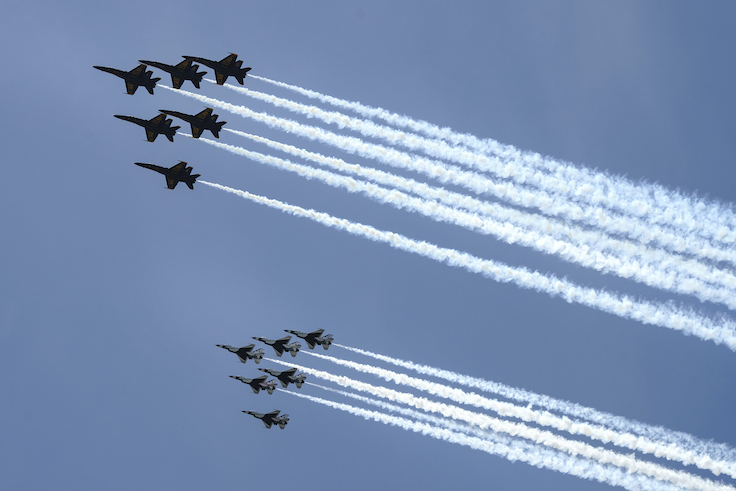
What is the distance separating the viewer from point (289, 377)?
76.8 m

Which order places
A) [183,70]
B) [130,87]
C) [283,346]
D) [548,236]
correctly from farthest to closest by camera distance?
[283,346]
[130,87]
[183,70]
[548,236]

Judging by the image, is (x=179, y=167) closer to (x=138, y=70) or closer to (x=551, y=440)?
(x=138, y=70)

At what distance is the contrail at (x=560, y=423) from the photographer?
56172mm

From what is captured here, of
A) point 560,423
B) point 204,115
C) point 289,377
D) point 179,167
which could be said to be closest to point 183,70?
point 204,115

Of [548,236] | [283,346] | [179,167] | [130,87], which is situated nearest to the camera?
[548,236]

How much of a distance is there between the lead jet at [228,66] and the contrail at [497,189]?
2.76m

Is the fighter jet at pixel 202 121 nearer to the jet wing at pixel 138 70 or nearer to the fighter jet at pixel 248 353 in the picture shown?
the jet wing at pixel 138 70

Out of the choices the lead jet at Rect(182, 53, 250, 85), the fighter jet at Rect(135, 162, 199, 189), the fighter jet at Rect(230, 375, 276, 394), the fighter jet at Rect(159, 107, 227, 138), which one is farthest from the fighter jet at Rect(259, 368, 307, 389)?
the lead jet at Rect(182, 53, 250, 85)

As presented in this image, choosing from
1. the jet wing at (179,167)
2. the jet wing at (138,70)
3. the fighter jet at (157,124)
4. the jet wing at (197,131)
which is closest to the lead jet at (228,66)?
the jet wing at (138,70)

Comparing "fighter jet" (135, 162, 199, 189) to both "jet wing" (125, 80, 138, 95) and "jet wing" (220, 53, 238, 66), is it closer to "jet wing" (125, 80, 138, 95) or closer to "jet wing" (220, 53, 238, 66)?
"jet wing" (125, 80, 138, 95)

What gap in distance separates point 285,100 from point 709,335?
4027 centimetres

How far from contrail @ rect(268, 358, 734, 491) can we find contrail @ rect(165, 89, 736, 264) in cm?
1650

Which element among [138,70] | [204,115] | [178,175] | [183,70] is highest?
[183,70]

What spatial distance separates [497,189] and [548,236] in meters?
5.46
